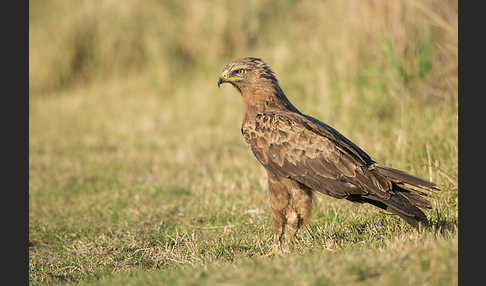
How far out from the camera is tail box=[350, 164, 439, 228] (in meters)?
3.93

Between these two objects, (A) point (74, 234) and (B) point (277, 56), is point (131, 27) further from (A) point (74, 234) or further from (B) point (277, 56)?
(A) point (74, 234)

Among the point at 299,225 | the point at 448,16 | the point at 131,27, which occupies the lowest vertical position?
the point at 299,225

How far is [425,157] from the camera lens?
19.7 ft

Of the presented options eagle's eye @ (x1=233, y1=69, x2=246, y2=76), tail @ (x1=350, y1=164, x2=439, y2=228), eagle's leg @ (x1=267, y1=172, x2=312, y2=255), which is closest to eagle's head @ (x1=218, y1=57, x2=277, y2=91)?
eagle's eye @ (x1=233, y1=69, x2=246, y2=76)

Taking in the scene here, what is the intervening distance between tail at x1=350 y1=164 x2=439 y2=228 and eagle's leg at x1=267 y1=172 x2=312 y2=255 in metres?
0.54

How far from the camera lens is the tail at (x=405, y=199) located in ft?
12.9

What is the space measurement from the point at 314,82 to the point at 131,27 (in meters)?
6.87

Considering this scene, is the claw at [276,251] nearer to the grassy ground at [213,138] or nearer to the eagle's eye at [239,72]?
the grassy ground at [213,138]

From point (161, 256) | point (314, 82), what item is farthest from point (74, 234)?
point (314, 82)

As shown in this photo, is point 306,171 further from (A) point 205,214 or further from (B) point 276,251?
(A) point 205,214

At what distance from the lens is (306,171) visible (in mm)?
4328

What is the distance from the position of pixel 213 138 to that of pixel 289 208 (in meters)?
4.95

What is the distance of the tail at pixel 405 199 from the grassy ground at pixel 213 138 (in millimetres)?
176

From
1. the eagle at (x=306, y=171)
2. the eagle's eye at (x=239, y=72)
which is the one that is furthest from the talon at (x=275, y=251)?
the eagle's eye at (x=239, y=72)
